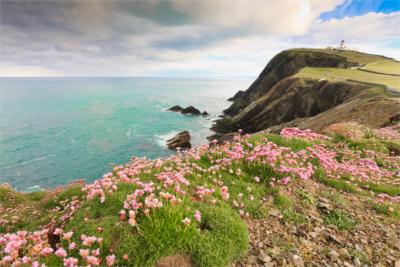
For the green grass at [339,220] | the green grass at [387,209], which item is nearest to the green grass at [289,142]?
the green grass at [387,209]

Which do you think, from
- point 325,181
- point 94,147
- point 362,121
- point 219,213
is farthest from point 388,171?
point 94,147

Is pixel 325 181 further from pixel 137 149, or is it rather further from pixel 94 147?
pixel 94 147

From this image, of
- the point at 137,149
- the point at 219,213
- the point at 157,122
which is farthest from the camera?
the point at 157,122

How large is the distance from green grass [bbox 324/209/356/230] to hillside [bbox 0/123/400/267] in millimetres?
27

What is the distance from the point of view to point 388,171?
8.98 metres

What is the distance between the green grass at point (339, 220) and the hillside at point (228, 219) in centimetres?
3

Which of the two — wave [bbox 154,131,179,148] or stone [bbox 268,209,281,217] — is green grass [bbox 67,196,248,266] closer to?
stone [bbox 268,209,281,217]

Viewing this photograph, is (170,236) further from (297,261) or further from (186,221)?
(297,261)

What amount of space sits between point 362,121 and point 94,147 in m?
47.0

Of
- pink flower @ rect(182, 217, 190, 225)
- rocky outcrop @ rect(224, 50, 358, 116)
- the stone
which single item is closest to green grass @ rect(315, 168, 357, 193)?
the stone

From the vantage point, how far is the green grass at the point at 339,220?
556cm

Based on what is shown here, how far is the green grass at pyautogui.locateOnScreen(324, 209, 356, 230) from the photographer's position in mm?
5562

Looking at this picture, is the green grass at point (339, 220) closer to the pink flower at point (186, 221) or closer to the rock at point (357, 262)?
the rock at point (357, 262)

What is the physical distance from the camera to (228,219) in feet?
16.3
